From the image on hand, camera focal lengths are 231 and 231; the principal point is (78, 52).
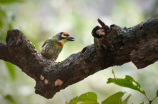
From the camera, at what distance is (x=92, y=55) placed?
1169mm

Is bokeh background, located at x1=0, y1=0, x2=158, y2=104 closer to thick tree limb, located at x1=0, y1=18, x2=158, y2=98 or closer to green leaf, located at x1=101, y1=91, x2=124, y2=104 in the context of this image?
thick tree limb, located at x1=0, y1=18, x2=158, y2=98

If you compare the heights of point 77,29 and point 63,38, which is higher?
point 77,29

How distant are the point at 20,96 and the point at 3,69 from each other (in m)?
0.62

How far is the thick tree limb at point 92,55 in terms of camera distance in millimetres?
1034

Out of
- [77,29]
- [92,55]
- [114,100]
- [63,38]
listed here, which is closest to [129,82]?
[114,100]

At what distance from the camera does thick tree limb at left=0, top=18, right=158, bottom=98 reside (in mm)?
1034

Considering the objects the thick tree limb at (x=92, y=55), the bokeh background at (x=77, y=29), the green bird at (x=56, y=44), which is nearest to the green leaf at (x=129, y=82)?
the thick tree limb at (x=92, y=55)

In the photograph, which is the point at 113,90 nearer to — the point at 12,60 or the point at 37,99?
the point at 37,99

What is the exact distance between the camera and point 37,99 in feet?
11.4

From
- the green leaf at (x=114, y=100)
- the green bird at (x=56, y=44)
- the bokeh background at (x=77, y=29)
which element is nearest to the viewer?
the green leaf at (x=114, y=100)

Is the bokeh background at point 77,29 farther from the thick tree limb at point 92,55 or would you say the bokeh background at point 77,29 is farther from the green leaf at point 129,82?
the green leaf at point 129,82

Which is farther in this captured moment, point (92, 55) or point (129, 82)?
point (92, 55)

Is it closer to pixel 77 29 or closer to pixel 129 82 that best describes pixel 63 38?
pixel 129 82

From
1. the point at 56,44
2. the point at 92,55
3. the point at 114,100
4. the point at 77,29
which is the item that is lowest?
the point at 114,100
